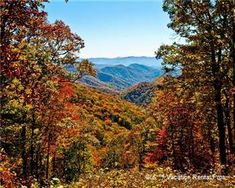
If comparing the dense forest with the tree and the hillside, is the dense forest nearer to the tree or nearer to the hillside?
the tree

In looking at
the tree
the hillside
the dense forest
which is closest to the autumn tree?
the dense forest

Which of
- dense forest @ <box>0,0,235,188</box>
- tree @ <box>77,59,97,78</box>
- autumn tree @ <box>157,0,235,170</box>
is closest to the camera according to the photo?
dense forest @ <box>0,0,235,188</box>

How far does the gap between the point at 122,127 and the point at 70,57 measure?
13306cm

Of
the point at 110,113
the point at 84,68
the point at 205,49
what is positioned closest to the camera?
the point at 205,49

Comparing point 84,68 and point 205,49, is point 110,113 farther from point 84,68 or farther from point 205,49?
point 205,49

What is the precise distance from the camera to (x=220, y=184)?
13.9 m

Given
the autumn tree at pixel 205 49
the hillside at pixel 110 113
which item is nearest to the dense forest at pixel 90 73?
the autumn tree at pixel 205 49

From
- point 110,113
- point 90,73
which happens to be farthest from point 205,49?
point 110,113

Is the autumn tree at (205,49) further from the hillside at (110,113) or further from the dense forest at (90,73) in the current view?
the hillside at (110,113)

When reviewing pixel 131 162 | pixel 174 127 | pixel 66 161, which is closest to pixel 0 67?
pixel 174 127

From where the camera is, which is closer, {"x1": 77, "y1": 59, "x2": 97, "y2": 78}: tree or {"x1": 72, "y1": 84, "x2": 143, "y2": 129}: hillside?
{"x1": 77, "y1": 59, "x2": 97, "y2": 78}: tree

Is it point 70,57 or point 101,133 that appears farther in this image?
point 101,133

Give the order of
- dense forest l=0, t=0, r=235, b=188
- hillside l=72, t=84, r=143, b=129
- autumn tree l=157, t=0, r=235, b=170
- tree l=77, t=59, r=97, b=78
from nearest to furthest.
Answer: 1. dense forest l=0, t=0, r=235, b=188
2. autumn tree l=157, t=0, r=235, b=170
3. tree l=77, t=59, r=97, b=78
4. hillside l=72, t=84, r=143, b=129

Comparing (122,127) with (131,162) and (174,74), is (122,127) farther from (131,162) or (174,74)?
(174,74)
